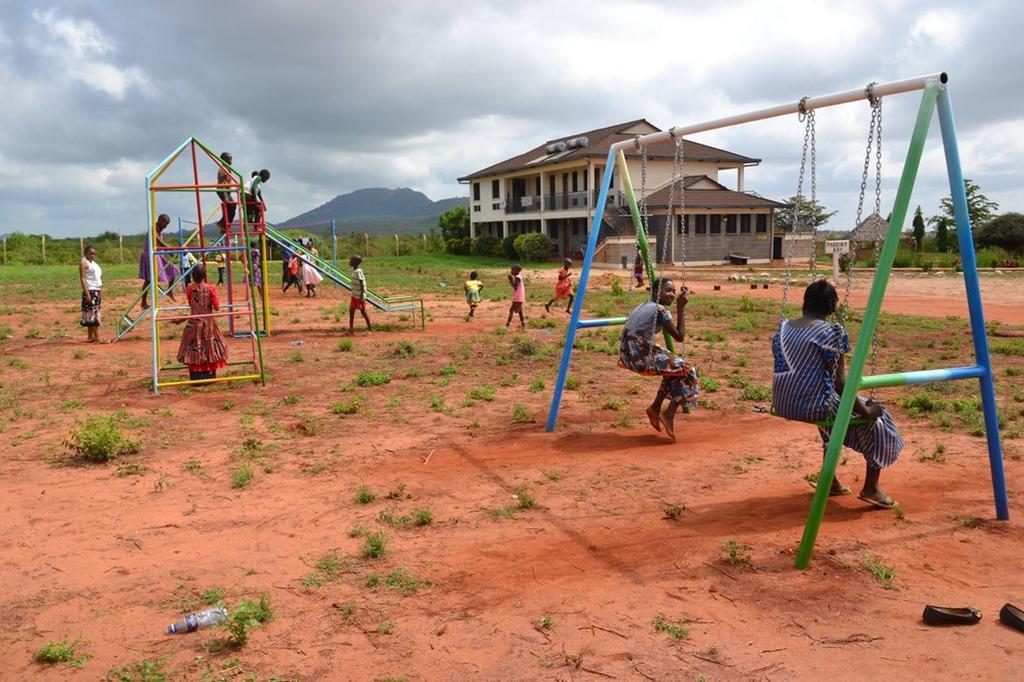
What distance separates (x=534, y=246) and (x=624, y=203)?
242 inches

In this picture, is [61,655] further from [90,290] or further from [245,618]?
[90,290]

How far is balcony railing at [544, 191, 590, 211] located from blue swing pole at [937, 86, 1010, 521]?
134ft

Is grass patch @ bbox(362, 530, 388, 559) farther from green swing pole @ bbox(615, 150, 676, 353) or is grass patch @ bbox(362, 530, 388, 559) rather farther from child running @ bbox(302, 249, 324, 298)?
child running @ bbox(302, 249, 324, 298)

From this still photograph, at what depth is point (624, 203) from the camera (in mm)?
42406

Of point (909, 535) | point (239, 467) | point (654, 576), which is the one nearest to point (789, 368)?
point (909, 535)

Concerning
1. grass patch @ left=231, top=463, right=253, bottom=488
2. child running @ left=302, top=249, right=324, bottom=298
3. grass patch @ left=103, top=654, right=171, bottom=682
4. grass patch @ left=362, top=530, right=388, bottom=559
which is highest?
child running @ left=302, top=249, right=324, bottom=298

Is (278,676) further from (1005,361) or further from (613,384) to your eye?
(1005,361)

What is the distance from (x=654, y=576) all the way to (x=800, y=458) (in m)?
3.01

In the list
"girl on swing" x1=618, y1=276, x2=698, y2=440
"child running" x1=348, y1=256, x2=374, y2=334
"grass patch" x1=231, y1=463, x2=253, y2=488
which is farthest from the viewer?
"child running" x1=348, y1=256, x2=374, y2=334

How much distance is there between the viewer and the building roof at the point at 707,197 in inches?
1716

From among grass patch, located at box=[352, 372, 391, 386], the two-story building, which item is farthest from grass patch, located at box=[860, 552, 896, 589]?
the two-story building

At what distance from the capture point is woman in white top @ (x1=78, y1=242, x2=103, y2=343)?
1487cm

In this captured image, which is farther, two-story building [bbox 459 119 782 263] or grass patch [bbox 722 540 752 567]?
two-story building [bbox 459 119 782 263]

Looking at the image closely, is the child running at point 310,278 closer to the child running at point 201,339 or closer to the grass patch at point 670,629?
the child running at point 201,339
